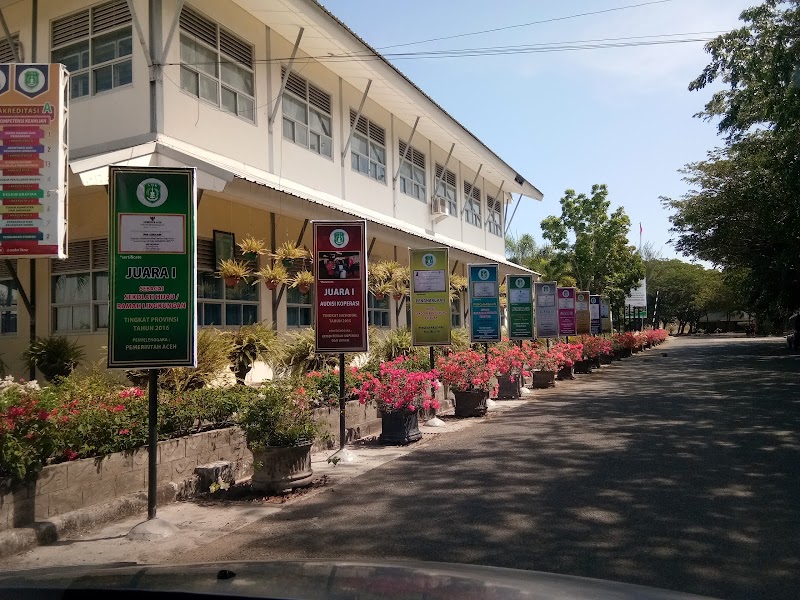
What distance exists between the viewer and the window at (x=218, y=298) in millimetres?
12727

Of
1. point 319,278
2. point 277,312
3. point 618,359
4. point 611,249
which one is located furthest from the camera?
point 611,249

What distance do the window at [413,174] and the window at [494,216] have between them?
719cm

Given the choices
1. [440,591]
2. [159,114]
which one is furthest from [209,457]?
[159,114]

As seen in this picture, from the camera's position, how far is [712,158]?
29.4 m

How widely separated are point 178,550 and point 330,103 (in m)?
13.7

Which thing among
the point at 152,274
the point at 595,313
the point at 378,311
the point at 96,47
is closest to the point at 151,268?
the point at 152,274

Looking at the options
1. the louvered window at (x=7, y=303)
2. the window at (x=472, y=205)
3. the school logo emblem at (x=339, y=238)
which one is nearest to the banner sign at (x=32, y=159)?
the school logo emblem at (x=339, y=238)

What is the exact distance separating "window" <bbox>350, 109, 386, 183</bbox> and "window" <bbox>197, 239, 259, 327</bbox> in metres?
5.63

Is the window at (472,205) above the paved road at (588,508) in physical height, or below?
above

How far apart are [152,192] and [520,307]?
1339 cm

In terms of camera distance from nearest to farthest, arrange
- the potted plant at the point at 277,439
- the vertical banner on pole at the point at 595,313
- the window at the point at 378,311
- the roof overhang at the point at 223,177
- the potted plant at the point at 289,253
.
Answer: the potted plant at the point at 277,439, the roof overhang at the point at 223,177, the potted plant at the point at 289,253, the window at the point at 378,311, the vertical banner on pole at the point at 595,313

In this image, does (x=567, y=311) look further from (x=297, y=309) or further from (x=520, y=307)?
(x=297, y=309)

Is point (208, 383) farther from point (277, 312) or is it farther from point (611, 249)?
point (611, 249)

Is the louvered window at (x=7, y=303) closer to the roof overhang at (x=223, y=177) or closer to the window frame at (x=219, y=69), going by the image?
the roof overhang at (x=223, y=177)
